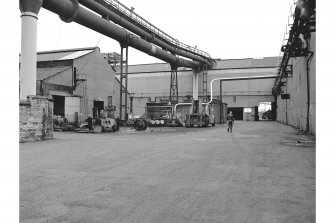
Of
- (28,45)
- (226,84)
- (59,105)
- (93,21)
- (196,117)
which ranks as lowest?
(196,117)

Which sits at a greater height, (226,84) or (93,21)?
(93,21)

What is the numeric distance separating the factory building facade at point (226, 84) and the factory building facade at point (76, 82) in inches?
505

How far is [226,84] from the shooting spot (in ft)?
161

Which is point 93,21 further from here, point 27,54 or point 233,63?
point 233,63


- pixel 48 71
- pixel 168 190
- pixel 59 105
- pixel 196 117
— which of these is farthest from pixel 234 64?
pixel 168 190

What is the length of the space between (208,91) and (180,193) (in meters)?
44.1

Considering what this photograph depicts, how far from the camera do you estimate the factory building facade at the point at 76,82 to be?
26331mm

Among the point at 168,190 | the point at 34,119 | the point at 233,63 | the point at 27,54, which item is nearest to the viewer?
the point at 168,190

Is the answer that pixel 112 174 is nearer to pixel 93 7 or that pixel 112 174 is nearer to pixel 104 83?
pixel 93 7

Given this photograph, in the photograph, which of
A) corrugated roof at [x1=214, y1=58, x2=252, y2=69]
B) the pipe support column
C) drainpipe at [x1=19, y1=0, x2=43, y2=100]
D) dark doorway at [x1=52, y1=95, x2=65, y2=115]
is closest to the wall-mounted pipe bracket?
drainpipe at [x1=19, y1=0, x2=43, y2=100]

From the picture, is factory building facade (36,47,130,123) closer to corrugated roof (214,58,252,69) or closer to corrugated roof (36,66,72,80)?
corrugated roof (36,66,72,80)

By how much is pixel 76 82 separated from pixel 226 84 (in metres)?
28.2

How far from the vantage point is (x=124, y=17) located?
23516mm

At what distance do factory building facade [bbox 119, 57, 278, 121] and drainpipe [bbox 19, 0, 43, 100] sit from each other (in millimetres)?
31167
